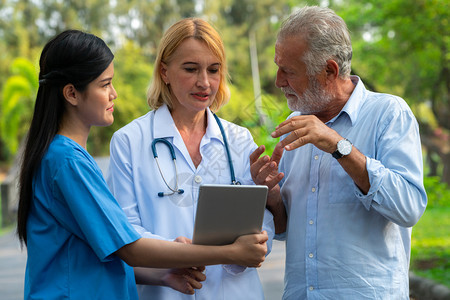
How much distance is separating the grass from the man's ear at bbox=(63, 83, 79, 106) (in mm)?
5165

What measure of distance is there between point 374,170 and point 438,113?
1999 centimetres

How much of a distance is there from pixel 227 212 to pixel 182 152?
0.65m

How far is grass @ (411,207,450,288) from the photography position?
280 inches

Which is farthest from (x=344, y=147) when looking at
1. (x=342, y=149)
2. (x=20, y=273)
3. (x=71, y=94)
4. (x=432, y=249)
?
(x=20, y=273)

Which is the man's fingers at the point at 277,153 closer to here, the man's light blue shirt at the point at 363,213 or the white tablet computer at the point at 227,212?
the man's light blue shirt at the point at 363,213

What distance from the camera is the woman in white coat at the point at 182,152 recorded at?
2697mm

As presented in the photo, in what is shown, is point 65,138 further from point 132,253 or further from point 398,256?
point 398,256

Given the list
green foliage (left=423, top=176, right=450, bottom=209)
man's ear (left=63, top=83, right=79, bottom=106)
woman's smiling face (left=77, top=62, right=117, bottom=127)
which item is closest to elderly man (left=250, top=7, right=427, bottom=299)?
woman's smiling face (left=77, top=62, right=117, bottom=127)

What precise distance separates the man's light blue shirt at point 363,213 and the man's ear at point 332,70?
130 mm

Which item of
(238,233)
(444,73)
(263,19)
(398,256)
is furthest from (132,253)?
(263,19)

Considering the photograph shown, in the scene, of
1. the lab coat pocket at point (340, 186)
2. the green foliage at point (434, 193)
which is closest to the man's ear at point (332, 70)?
the lab coat pocket at point (340, 186)

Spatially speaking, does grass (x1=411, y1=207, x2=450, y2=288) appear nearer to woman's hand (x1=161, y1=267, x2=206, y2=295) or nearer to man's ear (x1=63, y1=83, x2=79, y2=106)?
woman's hand (x1=161, y1=267, x2=206, y2=295)

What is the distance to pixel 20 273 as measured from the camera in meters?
9.16

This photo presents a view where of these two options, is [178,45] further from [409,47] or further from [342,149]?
[409,47]
